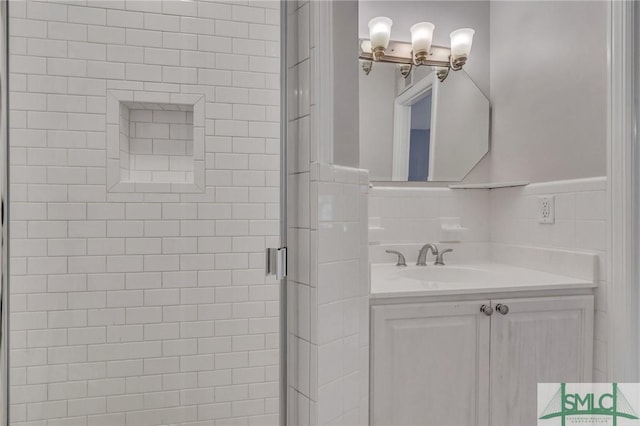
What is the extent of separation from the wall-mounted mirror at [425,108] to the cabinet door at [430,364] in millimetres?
760

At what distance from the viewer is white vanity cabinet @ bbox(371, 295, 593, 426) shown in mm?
1324

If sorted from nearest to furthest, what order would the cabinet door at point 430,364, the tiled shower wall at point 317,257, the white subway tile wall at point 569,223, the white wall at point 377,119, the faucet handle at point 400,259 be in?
the tiled shower wall at point 317,257, the cabinet door at point 430,364, the white subway tile wall at point 569,223, the faucet handle at point 400,259, the white wall at point 377,119

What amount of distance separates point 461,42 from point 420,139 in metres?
0.51

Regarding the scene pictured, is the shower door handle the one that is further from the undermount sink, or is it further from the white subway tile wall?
the white subway tile wall

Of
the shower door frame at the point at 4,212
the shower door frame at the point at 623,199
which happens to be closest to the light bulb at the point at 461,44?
the shower door frame at the point at 623,199

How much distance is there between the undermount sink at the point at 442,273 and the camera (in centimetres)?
172

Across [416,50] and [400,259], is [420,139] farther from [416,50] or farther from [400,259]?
[400,259]

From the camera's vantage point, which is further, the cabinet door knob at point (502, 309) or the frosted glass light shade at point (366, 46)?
the frosted glass light shade at point (366, 46)

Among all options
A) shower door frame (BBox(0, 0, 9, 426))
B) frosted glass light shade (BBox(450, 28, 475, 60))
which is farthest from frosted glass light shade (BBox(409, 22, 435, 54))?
shower door frame (BBox(0, 0, 9, 426))

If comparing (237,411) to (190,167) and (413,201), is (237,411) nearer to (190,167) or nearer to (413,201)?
(190,167)

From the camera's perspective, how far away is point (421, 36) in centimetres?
192

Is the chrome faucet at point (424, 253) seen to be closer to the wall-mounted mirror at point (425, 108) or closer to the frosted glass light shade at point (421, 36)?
the wall-mounted mirror at point (425, 108)

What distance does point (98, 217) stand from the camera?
1.17 meters

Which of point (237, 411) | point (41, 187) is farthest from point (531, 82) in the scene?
point (41, 187)
